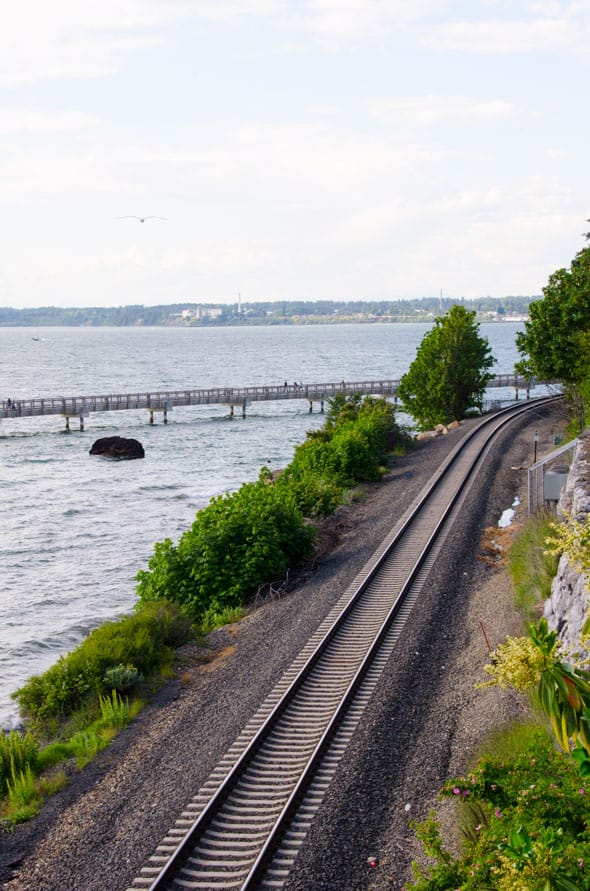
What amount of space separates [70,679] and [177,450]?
4927cm

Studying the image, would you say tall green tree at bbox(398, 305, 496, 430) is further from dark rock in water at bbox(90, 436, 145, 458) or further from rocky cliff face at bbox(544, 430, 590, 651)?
rocky cliff face at bbox(544, 430, 590, 651)

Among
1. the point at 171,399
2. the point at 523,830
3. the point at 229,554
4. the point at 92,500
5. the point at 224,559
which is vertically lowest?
the point at 92,500

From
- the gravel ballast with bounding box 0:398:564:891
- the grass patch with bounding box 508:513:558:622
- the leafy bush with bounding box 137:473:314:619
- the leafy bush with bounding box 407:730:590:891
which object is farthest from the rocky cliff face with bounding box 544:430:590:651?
the leafy bush with bounding box 137:473:314:619

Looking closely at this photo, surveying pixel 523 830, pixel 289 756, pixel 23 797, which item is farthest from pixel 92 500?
pixel 523 830

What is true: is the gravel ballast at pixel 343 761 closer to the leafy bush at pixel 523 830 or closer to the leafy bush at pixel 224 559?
the leafy bush at pixel 523 830

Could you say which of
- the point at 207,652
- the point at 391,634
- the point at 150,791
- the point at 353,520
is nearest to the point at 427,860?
the point at 150,791

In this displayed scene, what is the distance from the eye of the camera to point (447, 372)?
5647 cm

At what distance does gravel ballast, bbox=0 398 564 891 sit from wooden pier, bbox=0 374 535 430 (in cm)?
5466

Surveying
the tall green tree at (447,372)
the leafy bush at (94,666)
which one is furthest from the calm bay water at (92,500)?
the tall green tree at (447,372)

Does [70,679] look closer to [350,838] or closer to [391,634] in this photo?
[391,634]

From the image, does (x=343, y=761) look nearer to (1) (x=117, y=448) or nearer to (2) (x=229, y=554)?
(2) (x=229, y=554)

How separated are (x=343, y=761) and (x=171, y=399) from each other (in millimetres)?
72667

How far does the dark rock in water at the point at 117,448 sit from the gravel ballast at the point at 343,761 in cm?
4128

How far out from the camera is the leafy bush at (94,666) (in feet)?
56.2
